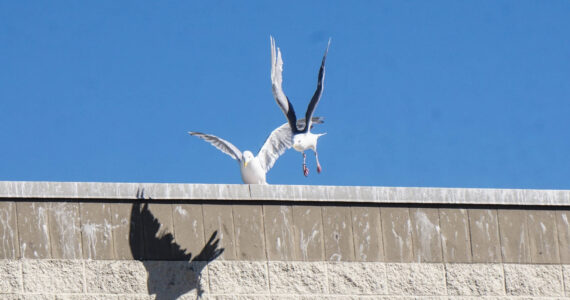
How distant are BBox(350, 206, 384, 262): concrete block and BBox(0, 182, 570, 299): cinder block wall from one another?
0.01m

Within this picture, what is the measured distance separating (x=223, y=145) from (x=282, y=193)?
224 centimetres

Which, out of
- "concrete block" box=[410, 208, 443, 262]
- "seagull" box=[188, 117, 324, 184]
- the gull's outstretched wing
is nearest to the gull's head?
"seagull" box=[188, 117, 324, 184]

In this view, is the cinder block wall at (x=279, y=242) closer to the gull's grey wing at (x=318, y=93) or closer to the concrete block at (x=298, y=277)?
the concrete block at (x=298, y=277)

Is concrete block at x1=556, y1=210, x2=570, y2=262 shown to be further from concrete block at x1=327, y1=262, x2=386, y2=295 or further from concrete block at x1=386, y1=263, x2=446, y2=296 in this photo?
concrete block at x1=327, y1=262, x2=386, y2=295

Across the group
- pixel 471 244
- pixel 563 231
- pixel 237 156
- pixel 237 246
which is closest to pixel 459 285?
pixel 471 244

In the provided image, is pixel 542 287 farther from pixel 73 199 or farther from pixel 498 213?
pixel 73 199

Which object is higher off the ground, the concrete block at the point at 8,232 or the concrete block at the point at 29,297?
the concrete block at the point at 8,232

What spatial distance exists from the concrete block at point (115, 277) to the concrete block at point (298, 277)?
109 centimetres

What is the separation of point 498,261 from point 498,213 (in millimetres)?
439

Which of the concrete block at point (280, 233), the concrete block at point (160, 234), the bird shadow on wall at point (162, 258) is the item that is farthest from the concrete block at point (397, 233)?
the concrete block at point (160, 234)

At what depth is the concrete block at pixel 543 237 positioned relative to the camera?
10.8 meters

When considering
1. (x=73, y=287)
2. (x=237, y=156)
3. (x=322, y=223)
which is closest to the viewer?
(x=73, y=287)

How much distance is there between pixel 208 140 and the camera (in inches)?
489

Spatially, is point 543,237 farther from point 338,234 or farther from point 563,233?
point 338,234
